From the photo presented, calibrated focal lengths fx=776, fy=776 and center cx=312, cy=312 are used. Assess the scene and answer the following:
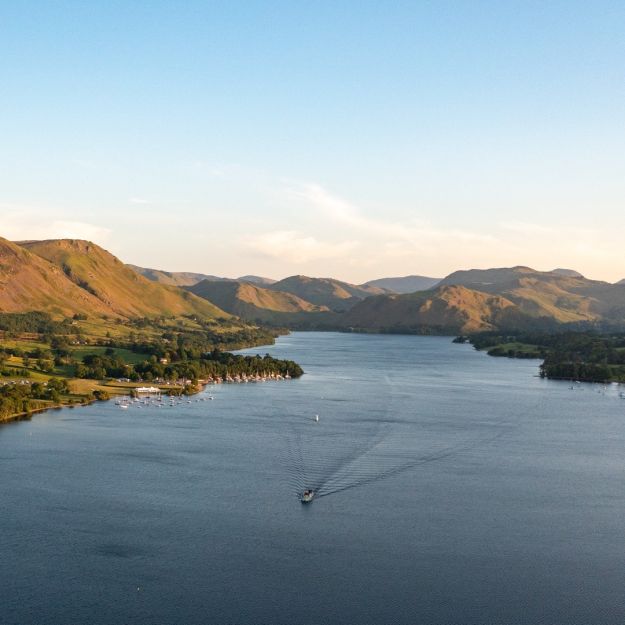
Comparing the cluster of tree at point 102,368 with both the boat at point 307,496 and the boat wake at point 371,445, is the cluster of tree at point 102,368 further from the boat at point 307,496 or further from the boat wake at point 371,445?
the boat at point 307,496

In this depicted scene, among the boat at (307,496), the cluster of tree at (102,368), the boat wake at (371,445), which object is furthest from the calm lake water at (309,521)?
the cluster of tree at (102,368)

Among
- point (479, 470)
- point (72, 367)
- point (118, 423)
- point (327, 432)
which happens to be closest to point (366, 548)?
point (479, 470)

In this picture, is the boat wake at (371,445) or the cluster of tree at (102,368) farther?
the cluster of tree at (102,368)

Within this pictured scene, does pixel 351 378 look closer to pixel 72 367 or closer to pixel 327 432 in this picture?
pixel 72 367

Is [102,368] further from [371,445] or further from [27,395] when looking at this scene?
[371,445]

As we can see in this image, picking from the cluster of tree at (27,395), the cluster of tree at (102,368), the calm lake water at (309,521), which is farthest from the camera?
the cluster of tree at (102,368)

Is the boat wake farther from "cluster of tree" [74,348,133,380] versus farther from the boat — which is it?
"cluster of tree" [74,348,133,380]
